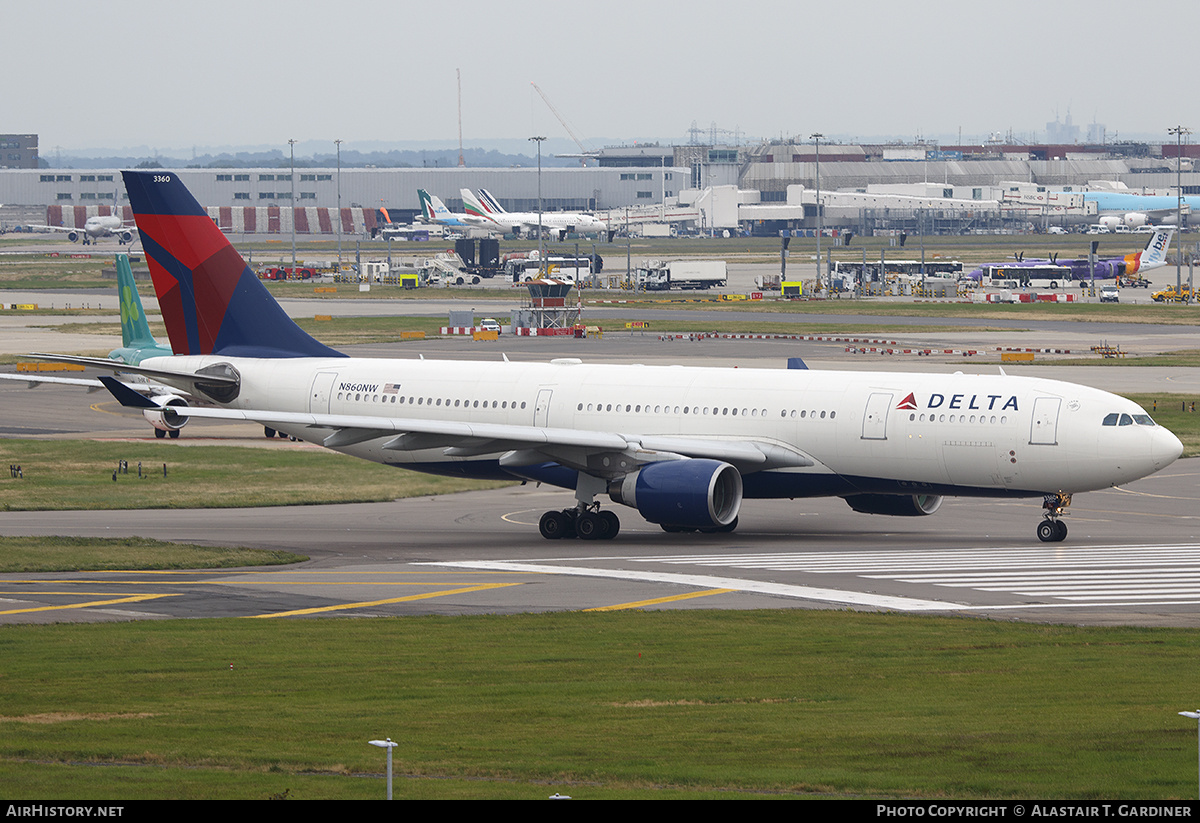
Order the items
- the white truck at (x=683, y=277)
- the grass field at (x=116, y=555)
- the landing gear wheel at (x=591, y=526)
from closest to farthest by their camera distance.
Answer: the grass field at (x=116, y=555), the landing gear wheel at (x=591, y=526), the white truck at (x=683, y=277)

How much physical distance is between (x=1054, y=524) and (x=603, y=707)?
23053 mm

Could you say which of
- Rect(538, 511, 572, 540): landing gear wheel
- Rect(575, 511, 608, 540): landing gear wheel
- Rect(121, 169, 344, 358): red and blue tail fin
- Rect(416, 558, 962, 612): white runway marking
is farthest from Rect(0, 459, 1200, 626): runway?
Rect(121, 169, 344, 358): red and blue tail fin

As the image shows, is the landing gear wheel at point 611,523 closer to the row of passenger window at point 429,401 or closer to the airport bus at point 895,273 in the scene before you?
the row of passenger window at point 429,401

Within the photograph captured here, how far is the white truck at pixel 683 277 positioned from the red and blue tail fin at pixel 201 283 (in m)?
120

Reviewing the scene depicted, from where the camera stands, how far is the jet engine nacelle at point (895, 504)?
143 feet

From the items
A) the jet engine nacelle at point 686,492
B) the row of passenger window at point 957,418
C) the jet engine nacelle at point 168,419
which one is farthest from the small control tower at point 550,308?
the row of passenger window at point 957,418

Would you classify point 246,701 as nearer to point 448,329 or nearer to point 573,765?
point 573,765

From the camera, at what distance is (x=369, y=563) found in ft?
127

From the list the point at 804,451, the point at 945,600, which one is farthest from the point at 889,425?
the point at 945,600

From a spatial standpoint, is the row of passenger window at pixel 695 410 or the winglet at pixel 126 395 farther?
the winglet at pixel 126 395

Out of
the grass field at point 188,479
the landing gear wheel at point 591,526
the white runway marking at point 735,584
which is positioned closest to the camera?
the white runway marking at point 735,584

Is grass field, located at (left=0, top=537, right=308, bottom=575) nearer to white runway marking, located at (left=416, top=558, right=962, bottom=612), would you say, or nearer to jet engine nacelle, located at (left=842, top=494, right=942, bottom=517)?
white runway marking, located at (left=416, top=558, right=962, bottom=612)

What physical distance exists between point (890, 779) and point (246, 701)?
9699 millimetres

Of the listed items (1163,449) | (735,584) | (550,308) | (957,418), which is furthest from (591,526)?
(550,308)
